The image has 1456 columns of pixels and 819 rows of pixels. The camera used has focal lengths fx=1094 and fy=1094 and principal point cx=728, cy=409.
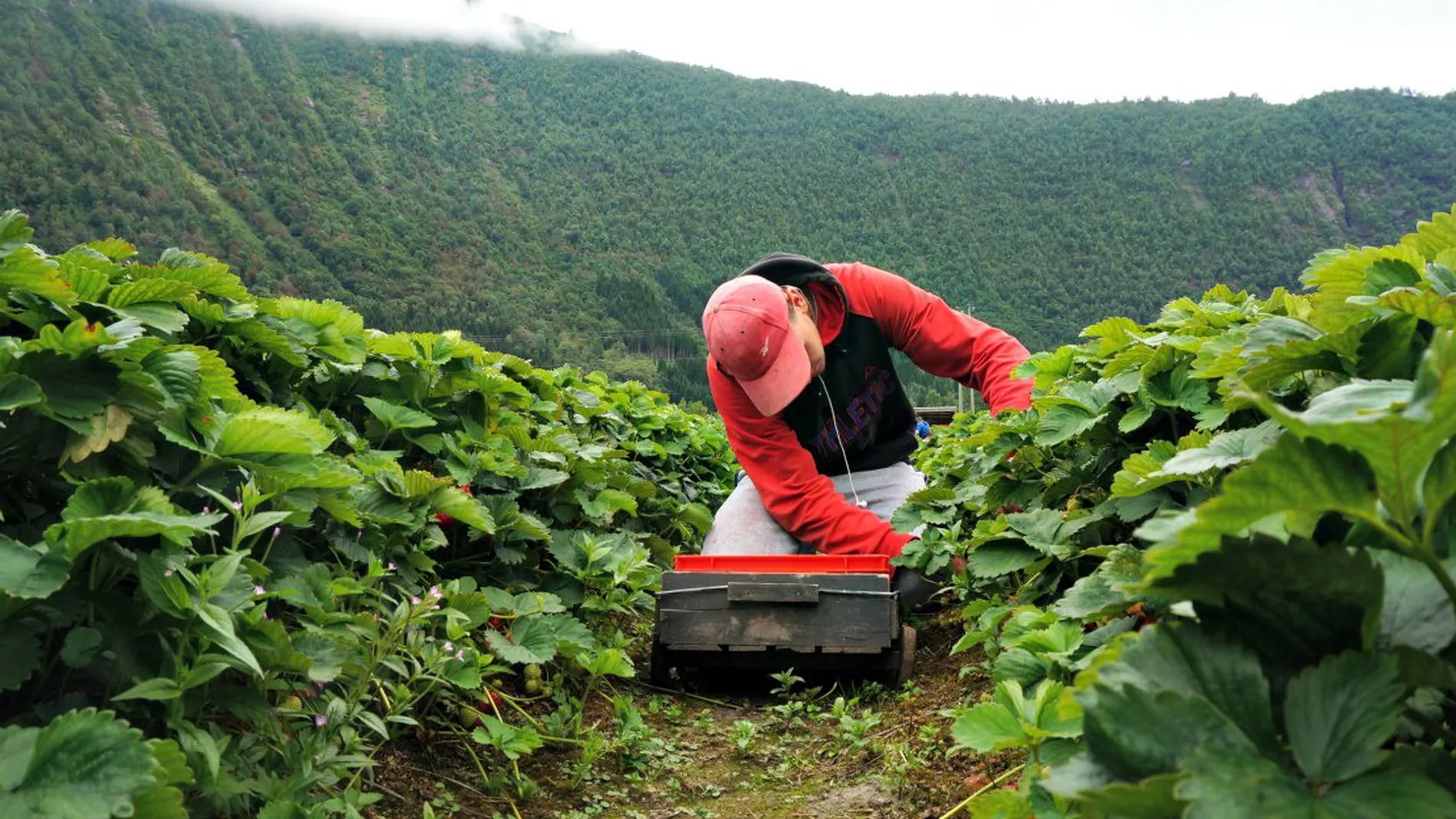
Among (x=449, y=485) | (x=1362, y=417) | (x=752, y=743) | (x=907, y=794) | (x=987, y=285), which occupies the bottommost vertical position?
(x=987, y=285)

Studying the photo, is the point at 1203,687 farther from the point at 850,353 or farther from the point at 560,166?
the point at 560,166

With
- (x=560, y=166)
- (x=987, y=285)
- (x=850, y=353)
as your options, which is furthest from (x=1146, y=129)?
(x=850, y=353)

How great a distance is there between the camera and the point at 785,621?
3414 mm

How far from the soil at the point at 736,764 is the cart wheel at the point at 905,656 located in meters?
0.05

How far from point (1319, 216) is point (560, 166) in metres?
45.9

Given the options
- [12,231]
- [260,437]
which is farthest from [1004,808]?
[12,231]

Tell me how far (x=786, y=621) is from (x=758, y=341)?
107 cm

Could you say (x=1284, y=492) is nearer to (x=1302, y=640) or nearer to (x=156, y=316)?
(x=1302, y=640)

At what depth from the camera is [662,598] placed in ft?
11.4

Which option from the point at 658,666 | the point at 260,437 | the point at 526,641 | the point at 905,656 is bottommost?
the point at 658,666

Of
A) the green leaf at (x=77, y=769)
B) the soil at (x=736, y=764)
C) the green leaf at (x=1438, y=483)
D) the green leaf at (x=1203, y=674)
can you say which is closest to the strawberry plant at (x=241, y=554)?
the green leaf at (x=77, y=769)

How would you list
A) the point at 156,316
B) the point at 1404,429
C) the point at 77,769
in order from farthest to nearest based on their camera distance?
the point at 156,316
the point at 77,769
the point at 1404,429

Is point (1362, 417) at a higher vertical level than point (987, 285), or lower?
higher

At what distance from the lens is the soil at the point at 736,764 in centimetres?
254
